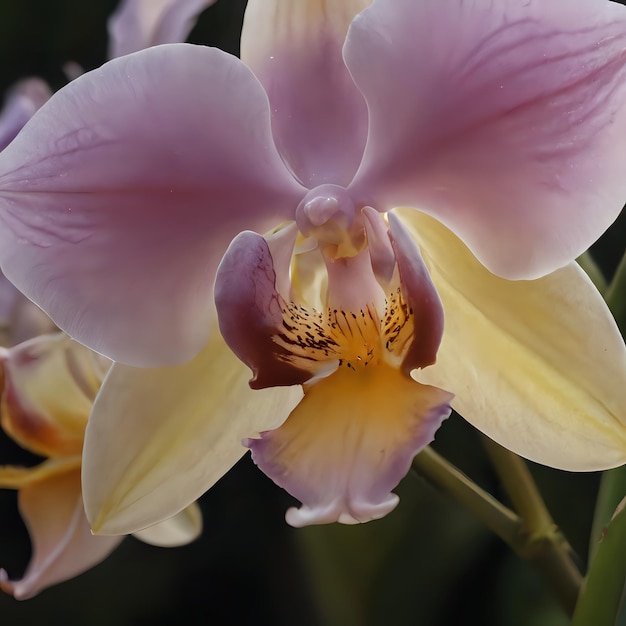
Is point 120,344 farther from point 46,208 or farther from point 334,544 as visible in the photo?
point 334,544

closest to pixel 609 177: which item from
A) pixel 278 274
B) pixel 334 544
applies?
pixel 278 274

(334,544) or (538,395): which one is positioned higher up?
(538,395)

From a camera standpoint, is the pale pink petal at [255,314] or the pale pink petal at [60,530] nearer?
the pale pink petal at [255,314]

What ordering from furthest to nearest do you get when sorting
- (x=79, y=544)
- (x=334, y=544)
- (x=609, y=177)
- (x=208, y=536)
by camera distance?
(x=208, y=536)
(x=334, y=544)
(x=79, y=544)
(x=609, y=177)

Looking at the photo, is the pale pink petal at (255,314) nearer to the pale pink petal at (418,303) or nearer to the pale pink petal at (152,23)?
the pale pink petal at (418,303)

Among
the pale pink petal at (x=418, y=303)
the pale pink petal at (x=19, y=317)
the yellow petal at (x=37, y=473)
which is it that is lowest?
the yellow petal at (x=37, y=473)

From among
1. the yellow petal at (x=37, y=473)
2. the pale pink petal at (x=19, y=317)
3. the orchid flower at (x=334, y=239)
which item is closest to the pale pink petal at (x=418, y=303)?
the orchid flower at (x=334, y=239)
